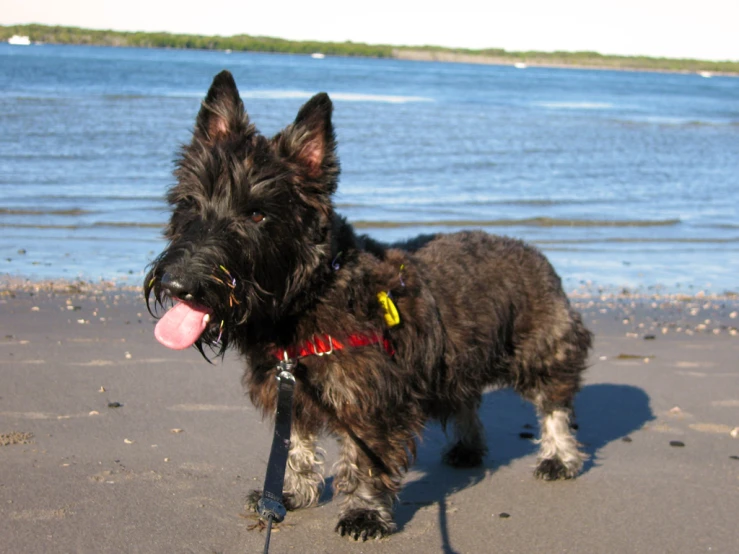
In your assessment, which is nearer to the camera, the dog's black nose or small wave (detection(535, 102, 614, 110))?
the dog's black nose

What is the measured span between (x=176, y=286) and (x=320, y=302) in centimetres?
88

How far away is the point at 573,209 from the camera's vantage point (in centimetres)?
1883

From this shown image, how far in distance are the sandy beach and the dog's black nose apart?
1.42m

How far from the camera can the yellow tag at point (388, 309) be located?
442 cm

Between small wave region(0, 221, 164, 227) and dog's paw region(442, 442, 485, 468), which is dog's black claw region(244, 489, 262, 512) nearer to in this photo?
dog's paw region(442, 442, 485, 468)

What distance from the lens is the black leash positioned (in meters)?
3.93

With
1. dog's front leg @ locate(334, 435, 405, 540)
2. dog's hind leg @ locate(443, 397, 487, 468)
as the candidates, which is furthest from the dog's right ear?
dog's hind leg @ locate(443, 397, 487, 468)

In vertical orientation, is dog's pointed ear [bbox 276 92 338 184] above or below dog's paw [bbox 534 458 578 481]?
above

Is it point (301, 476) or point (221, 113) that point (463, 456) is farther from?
point (221, 113)

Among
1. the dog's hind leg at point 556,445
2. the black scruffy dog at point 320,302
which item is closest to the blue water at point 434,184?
the black scruffy dog at point 320,302

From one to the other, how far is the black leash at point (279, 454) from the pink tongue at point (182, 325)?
1.89 feet

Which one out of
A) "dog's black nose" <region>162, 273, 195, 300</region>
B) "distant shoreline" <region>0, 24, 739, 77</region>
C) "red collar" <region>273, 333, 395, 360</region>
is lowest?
"distant shoreline" <region>0, 24, 739, 77</region>

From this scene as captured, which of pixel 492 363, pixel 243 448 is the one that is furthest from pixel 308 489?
pixel 492 363

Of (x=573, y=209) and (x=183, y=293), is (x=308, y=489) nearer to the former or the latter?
(x=183, y=293)
